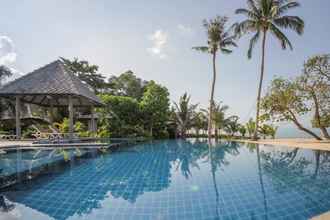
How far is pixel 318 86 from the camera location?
14.1m

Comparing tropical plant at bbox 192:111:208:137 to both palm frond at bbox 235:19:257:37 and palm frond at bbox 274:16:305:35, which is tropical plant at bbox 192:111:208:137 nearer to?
palm frond at bbox 235:19:257:37

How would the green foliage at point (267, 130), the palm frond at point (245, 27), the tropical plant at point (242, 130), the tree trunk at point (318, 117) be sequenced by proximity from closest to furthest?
the tree trunk at point (318, 117), the palm frond at point (245, 27), the green foliage at point (267, 130), the tropical plant at point (242, 130)

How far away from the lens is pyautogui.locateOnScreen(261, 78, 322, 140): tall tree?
576 inches

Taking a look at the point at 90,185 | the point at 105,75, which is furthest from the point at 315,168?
the point at 105,75

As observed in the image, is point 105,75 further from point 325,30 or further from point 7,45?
point 325,30

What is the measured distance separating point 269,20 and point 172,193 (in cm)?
1583

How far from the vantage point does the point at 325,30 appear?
49.7 feet

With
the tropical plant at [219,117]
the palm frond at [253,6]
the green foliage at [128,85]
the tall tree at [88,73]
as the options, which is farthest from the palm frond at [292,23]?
the tall tree at [88,73]

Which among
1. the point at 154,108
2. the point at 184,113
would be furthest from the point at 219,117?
the point at 154,108

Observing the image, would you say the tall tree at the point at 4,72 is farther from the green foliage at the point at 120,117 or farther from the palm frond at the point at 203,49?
the palm frond at the point at 203,49

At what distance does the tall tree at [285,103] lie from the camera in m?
14.6

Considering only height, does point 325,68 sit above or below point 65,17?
below

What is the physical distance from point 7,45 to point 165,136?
15369 mm

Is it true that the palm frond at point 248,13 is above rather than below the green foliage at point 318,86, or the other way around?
above
